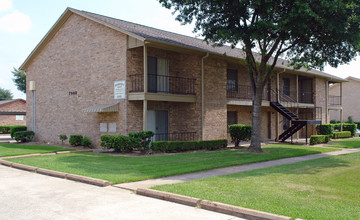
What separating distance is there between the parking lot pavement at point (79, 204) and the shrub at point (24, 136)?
14.4 metres

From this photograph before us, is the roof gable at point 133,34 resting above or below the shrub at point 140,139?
above

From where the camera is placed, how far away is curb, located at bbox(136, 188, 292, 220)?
5.57 metres

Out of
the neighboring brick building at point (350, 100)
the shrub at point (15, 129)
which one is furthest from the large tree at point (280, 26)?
the neighboring brick building at point (350, 100)

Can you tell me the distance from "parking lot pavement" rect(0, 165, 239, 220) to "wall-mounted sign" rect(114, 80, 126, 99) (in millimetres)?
8033

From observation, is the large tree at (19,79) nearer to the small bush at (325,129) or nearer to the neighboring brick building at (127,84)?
the neighboring brick building at (127,84)

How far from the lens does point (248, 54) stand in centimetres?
1644

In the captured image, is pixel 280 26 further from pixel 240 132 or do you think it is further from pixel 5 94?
pixel 5 94

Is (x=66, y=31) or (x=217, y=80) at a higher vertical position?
(x=66, y=31)

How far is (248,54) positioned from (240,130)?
449 cm

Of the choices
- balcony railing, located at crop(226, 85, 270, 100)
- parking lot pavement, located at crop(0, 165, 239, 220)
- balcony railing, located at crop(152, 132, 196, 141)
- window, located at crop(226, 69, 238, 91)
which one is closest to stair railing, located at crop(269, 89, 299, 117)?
balcony railing, located at crop(226, 85, 270, 100)

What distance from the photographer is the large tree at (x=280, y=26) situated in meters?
13.4

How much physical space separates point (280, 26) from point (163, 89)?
6990mm

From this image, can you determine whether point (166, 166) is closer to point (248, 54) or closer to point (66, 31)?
point (248, 54)

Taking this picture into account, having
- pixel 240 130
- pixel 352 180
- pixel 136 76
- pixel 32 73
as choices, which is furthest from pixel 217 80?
pixel 32 73
